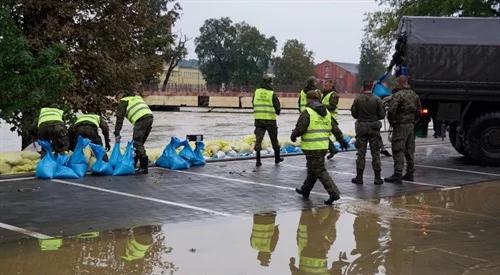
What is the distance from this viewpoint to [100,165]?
1089 centimetres

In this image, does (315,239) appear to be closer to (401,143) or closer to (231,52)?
(401,143)

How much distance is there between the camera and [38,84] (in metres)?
8.09

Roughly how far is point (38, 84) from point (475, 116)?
9.09m

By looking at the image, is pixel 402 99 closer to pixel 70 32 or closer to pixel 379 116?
pixel 379 116

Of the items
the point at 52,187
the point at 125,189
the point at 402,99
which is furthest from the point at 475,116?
the point at 52,187

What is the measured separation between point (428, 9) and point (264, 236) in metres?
20.9

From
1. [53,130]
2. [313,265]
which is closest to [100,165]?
[53,130]

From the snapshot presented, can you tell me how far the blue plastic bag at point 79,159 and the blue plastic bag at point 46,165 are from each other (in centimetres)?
31

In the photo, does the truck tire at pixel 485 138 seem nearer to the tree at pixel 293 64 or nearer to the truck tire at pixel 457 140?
the truck tire at pixel 457 140

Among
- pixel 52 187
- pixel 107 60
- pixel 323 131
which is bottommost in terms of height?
pixel 52 187

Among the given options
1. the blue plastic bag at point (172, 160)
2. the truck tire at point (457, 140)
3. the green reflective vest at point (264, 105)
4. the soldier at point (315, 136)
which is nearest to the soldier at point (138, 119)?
the blue plastic bag at point (172, 160)

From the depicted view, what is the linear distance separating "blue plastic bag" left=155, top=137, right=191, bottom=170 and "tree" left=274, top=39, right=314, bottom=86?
79673mm

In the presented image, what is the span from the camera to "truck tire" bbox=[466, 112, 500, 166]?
13.4 meters

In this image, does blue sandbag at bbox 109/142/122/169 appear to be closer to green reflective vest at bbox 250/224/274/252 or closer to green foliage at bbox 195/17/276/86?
green reflective vest at bbox 250/224/274/252
